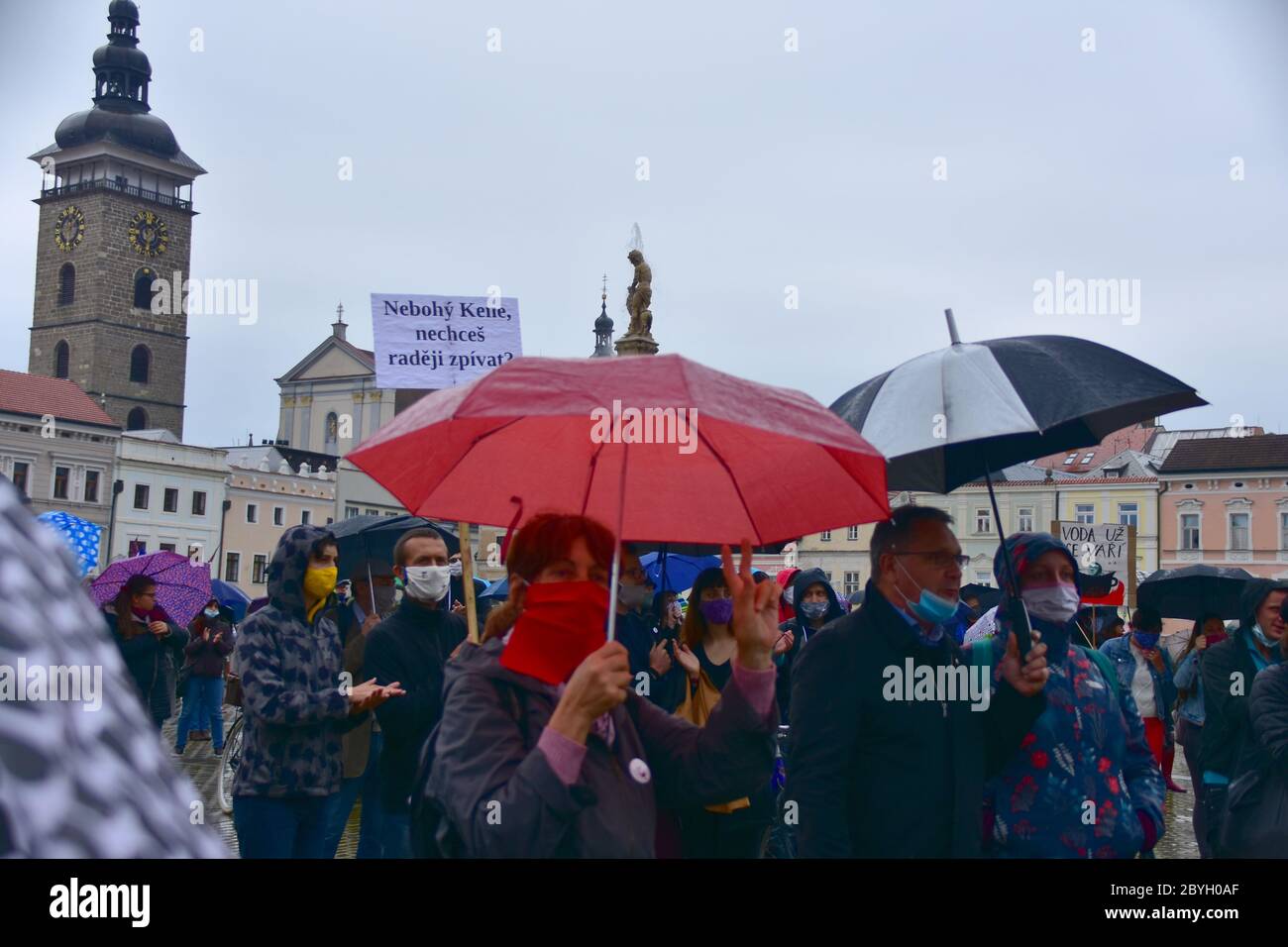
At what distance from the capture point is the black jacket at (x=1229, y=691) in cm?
693

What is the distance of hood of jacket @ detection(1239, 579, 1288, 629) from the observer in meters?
7.21

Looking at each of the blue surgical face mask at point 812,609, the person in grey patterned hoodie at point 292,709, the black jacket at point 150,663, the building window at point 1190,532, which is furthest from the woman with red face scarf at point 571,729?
the building window at point 1190,532

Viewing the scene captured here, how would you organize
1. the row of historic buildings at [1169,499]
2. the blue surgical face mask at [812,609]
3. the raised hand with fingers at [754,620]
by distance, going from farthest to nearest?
the row of historic buildings at [1169,499] → the blue surgical face mask at [812,609] → the raised hand with fingers at [754,620]

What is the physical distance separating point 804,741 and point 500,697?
1238 mm

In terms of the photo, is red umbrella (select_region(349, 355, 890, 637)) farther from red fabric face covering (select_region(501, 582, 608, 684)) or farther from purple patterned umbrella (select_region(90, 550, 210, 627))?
purple patterned umbrella (select_region(90, 550, 210, 627))

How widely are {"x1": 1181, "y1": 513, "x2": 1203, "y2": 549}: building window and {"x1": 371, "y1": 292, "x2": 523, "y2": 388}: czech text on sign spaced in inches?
2648

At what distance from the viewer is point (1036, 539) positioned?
489 cm

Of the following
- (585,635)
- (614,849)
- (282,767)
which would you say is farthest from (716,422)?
(282,767)

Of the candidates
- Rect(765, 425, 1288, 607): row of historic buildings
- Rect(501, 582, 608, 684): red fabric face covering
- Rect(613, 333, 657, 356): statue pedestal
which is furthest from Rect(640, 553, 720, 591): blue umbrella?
Rect(765, 425, 1288, 607): row of historic buildings

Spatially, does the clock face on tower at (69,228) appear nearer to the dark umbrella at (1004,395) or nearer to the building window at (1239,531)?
the building window at (1239,531)

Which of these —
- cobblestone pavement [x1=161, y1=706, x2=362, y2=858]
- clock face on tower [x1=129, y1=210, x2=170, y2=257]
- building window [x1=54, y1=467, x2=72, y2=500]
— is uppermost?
clock face on tower [x1=129, y1=210, x2=170, y2=257]

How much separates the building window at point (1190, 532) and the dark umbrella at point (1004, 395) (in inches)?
2681

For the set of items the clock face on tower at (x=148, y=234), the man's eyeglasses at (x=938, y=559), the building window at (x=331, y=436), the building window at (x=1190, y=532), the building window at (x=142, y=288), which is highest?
the clock face on tower at (x=148, y=234)
